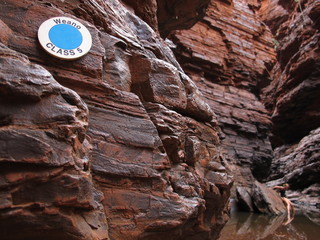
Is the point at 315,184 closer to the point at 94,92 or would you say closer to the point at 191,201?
the point at 191,201

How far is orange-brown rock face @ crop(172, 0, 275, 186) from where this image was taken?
12.0 m

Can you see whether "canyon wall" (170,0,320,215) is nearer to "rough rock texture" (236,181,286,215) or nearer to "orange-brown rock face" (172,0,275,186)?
"orange-brown rock face" (172,0,275,186)

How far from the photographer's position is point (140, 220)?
7.25 ft

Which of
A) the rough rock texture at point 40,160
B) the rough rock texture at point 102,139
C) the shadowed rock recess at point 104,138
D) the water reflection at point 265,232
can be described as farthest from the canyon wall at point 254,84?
the rough rock texture at point 40,160

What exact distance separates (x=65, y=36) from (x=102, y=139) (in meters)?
0.92

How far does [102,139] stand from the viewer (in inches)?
87.5

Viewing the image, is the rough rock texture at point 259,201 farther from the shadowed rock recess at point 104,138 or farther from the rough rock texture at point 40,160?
the rough rock texture at point 40,160

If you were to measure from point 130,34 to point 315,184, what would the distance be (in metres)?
14.6

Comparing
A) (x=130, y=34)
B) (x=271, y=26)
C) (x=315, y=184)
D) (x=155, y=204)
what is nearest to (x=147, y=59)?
(x=130, y=34)

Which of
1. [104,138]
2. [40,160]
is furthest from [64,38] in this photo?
[40,160]

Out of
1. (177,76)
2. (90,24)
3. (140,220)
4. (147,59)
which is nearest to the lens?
(140,220)

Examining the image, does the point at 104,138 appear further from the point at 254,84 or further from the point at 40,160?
the point at 254,84

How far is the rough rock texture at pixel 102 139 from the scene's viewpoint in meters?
1.57

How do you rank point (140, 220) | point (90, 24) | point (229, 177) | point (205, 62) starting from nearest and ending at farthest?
point (140, 220), point (90, 24), point (229, 177), point (205, 62)
